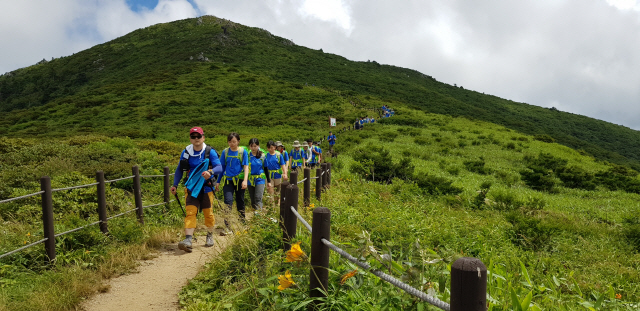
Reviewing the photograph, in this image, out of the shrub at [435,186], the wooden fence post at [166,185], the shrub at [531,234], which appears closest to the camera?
the shrub at [531,234]

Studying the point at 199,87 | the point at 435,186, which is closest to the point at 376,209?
the point at 435,186

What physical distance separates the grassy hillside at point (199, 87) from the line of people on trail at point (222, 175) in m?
25.4

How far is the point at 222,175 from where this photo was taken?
7121 mm

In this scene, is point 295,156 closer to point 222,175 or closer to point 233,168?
point 222,175

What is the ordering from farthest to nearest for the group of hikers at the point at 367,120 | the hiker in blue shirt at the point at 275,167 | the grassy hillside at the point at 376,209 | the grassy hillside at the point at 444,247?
the group of hikers at the point at 367,120, the hiker in blue shirt at the point at 275,167, the grassy hillside at the point at 376,209, the grassy hillside at the point at 444,247

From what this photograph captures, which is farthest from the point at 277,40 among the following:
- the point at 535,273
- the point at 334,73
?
the point at 535,273

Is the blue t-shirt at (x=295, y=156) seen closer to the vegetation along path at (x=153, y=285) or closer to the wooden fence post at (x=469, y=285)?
the vegetation along path at (x=153, y=285)

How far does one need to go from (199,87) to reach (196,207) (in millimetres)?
51095

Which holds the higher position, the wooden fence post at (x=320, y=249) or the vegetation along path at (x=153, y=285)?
the wooden fence post at (x=320, y=249)

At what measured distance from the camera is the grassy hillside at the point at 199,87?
42.4 m

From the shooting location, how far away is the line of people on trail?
5930 mm

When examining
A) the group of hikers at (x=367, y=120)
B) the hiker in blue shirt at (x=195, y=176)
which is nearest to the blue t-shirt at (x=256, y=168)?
the hiker in blue shirt at (x=195, y=176)

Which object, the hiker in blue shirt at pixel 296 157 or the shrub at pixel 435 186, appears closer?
the shrub at pixel 435 186

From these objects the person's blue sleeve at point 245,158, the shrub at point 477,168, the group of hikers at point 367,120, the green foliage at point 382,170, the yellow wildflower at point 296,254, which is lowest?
the shrub at point 477,168
